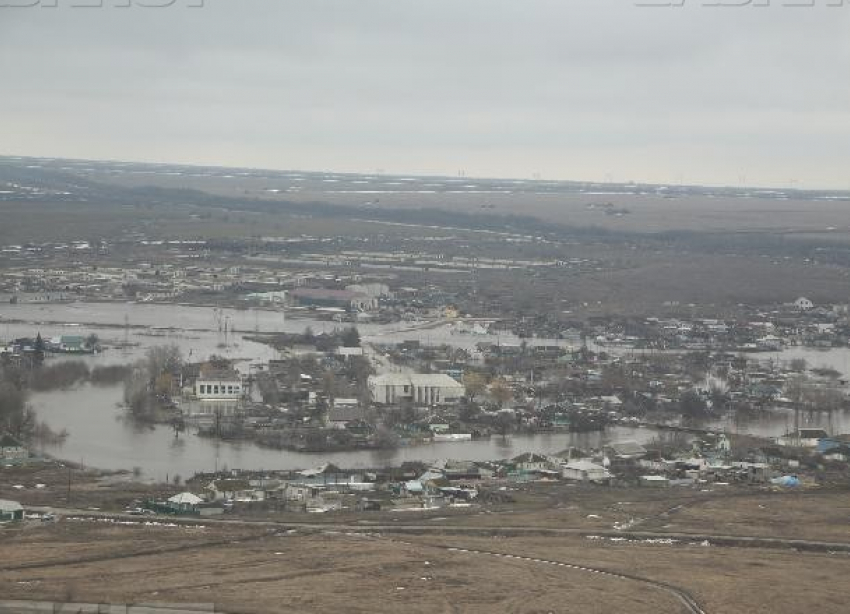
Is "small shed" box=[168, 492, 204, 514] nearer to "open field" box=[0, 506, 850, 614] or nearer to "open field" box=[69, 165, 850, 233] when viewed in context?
"open field" box=[0, 506, 850, 614]

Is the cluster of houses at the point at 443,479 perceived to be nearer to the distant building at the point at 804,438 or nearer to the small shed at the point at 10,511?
the distant building at the point at 804,438

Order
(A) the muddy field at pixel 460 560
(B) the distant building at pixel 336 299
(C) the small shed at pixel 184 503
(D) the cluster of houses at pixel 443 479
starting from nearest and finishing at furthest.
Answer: (A) the muddy field at pixel 460 560
(C) the small shed at pixel 184 503
(D) the cluster of houses at pixel 443 479
(B) the distant building at pixel 336 299

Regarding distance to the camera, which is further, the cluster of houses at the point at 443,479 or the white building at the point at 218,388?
the white building at the point at 218,388

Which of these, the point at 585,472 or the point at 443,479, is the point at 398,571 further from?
the point at 585,472

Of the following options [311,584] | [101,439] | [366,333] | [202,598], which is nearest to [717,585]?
[311,584]

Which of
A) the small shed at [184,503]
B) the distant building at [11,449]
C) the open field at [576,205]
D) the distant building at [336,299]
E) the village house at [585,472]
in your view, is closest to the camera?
the small shed at [184,503]

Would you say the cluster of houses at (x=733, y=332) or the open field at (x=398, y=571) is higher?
the open field at (x=398, y=571)

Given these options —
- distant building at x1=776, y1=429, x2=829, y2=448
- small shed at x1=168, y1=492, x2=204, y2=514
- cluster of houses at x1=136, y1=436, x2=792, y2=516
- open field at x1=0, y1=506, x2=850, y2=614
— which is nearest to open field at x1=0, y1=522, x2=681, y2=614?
open field at x1=0, y1=506, x2=850, y2=614

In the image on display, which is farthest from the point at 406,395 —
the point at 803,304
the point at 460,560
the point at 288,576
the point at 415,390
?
the point at 803,304

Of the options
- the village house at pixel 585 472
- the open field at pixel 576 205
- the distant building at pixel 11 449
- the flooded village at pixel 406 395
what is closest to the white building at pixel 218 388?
the flooded village at pixel 406 395
